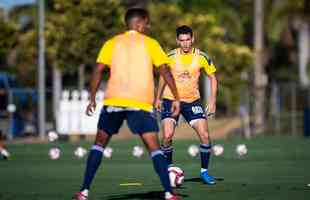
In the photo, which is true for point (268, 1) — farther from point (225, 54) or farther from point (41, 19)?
point (41, 19)

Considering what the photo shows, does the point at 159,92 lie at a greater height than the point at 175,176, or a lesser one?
greater

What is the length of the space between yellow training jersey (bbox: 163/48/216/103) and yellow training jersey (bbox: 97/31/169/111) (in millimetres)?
3670

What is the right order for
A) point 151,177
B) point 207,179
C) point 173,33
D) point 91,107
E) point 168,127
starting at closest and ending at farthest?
point 91,107 < point 207,179 < point 168,127 < point 151,177 < point 173,33

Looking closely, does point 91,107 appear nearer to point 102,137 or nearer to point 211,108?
point 102,137

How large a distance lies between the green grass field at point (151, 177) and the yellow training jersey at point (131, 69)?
154 centimetres

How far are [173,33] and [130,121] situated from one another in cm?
→ 3825

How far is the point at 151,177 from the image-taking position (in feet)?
57.1

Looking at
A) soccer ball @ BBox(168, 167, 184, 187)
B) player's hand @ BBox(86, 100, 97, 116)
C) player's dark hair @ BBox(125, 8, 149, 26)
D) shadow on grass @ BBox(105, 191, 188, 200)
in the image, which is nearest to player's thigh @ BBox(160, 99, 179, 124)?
soccer ball @ BBox(168, 167, 184, 187)

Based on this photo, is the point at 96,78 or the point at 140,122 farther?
the point at 96,78

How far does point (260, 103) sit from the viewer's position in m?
48.9

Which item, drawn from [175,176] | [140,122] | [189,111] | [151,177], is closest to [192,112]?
[189,111]

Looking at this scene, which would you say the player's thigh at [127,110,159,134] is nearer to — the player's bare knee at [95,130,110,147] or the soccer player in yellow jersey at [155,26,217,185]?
the player's bare knee at [95,130,110,147]

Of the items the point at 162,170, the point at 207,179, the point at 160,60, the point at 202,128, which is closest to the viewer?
the point at 162,170

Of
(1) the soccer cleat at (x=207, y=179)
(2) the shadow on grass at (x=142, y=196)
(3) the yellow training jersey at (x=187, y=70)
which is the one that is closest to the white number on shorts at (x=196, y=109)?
(3) the yellow training jersey at (x=187, y=70)
